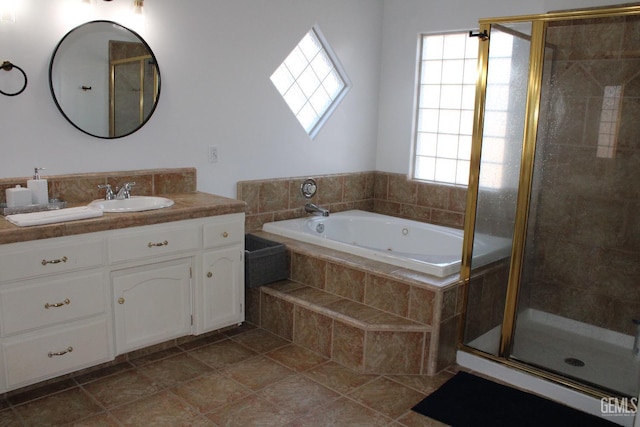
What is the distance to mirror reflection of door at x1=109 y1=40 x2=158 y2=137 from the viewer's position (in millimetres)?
3121

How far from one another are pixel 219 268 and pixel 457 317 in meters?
1.39

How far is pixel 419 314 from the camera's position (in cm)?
301

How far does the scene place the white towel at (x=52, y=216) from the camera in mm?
2467

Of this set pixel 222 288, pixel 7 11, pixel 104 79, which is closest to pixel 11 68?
pixel 7 11

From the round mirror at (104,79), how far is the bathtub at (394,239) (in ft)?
4.15

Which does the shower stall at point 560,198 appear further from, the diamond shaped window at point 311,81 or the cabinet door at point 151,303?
the diamond shaped window at point 311,81

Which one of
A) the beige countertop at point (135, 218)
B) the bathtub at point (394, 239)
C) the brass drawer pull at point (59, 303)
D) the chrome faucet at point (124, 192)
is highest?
the chrome faucet at point (124, 192)

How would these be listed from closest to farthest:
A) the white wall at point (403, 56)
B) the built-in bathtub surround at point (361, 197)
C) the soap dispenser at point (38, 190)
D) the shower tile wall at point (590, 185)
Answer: the shower tile wall at point (590, 185) < the soap dispenser at point (38, 190) < the built-in bathtub surround at point (361, 197) < the white wall at point (403, 56)

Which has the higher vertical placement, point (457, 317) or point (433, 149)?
point (433, 149)

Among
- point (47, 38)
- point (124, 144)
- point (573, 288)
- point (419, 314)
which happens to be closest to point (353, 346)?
point (419, 314)

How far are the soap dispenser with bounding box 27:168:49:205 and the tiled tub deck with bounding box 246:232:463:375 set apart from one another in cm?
136

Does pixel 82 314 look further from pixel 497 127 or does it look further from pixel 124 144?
pixel 497 127

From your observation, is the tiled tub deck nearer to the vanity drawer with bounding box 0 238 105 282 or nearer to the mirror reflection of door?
the vanity drawer with bounding box 0 238 105 282

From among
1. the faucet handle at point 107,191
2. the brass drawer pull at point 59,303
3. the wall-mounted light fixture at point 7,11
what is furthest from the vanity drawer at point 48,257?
the wall-mounted light fixture at point 7,11
